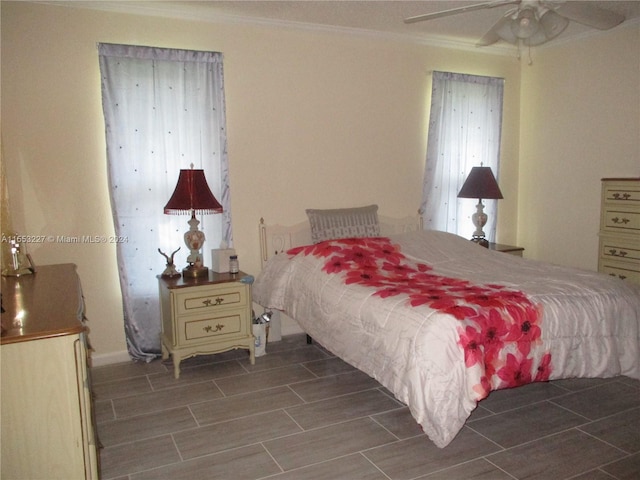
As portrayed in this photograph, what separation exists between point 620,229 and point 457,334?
2437 mm

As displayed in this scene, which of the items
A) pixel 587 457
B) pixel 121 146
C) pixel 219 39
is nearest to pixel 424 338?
pixel 587 457

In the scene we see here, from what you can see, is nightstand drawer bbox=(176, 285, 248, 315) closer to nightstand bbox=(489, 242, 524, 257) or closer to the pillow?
the pillow

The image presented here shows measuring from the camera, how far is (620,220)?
4.02 metres

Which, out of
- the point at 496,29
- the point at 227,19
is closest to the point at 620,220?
the point at 496,29

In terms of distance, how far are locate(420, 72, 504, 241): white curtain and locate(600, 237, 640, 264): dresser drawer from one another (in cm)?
105

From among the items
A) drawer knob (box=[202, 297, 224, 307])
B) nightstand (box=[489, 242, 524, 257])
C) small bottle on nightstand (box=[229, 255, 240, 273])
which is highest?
small bottle on nightstand (box=[229, 255, 240, 273])

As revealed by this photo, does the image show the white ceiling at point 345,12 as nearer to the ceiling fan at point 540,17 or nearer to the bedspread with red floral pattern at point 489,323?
the ceiling fan at point 540,17

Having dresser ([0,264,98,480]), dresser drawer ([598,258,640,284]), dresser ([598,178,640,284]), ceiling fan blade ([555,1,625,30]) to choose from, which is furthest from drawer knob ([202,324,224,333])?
dresser ([598,178,640,284])

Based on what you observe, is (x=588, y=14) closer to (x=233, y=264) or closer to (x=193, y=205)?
(x=193, y=205)

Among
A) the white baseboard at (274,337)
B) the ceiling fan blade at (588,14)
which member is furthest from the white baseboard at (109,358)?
the ceiling fan blade at (588,14)

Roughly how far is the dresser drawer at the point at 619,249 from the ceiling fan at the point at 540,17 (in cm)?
186

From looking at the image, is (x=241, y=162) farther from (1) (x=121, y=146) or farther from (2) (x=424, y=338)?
(2) (x=424, y=338)

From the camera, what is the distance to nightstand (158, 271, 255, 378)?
3.44 metres

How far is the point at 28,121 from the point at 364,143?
2.52 m
